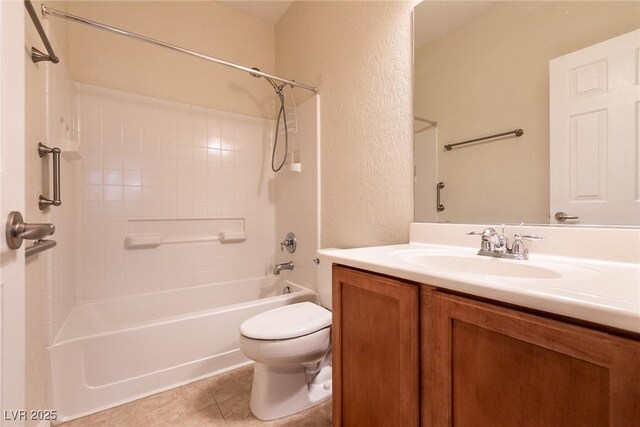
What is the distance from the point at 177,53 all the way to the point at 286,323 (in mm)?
2082

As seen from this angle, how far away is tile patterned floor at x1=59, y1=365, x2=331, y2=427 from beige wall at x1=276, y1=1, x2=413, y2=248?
0.89 metres

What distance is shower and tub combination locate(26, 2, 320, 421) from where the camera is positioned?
1.34 metres

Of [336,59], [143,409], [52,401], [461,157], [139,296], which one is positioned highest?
[336,59]

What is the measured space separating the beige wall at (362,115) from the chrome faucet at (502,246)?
1.30ft

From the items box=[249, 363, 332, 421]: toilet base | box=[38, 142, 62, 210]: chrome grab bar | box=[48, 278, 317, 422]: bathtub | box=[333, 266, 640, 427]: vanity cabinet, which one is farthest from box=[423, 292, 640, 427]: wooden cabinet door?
box=[38, 142, 62, 210]: chrome grab bar

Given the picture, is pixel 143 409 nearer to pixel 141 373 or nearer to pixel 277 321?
pixel 141 373

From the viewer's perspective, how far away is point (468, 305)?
0.57 m

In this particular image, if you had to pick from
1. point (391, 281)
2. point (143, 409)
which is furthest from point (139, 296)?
point (391, 281)

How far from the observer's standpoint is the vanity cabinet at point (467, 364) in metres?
0.41

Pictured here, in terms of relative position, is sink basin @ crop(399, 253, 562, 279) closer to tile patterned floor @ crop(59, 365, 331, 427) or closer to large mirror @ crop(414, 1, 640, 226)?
large mirror @ crop(414, 1, 640, 226)

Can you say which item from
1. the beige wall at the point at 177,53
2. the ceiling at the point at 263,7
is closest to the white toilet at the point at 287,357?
the beige wall at the point at 177,53

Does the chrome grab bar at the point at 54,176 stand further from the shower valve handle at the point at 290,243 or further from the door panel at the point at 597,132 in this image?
the door panel at the point at 597,132

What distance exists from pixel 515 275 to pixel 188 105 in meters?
2.25

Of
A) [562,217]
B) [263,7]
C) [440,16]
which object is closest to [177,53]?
[263,7]
